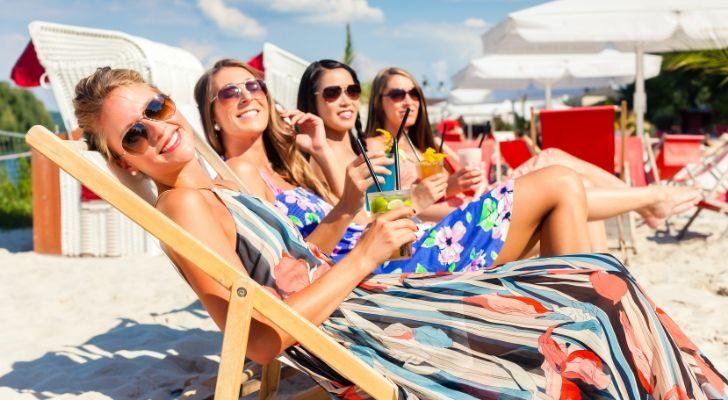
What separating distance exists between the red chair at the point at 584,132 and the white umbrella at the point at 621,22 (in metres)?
2.50

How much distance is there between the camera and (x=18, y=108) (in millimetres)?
70250

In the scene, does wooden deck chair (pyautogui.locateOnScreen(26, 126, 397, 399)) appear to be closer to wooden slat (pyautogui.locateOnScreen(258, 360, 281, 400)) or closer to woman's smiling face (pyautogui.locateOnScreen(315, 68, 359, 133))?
wooden slat (pyautogui.locateOnScreen(258, 360, 281, 400))

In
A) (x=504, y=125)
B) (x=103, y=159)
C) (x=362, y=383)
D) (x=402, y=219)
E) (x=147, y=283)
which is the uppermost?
(x=103, y=159)

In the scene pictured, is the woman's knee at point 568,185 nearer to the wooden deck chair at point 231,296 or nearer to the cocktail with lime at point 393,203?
the cocktail with lime at point 393,203

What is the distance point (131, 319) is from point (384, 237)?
10.1 feet

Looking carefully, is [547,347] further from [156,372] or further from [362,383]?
[156,372]

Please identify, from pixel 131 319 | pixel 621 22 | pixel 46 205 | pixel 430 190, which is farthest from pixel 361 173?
pixel 621 22

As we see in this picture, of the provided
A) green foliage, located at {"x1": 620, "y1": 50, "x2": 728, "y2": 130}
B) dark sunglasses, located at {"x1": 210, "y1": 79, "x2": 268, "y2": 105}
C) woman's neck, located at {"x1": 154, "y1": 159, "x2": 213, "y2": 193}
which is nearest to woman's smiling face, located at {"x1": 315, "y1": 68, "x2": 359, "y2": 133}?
dark sunglasses, located at {"x1": 210, "y1": 79, "x2": 268, "y2": 105}

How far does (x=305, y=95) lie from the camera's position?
3.58m

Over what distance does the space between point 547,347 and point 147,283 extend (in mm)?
4264

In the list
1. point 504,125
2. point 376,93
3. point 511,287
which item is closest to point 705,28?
point 376,93

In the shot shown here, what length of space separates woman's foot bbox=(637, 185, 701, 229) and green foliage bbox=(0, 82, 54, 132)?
Answer: 69.0 m

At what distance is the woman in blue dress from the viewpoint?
2.46 metres

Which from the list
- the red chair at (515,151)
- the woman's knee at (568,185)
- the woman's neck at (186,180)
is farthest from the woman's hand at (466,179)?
the red chair at (515,151)
